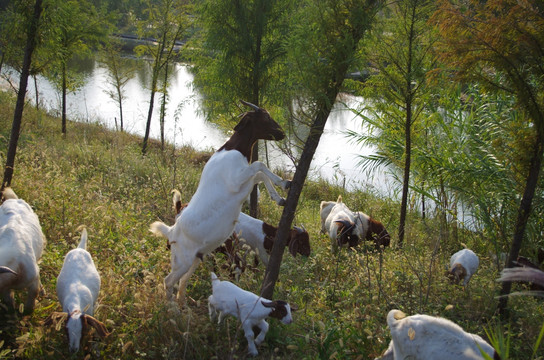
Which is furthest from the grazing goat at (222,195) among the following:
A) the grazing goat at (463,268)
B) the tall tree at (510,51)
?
the grazing goat at (463,268)

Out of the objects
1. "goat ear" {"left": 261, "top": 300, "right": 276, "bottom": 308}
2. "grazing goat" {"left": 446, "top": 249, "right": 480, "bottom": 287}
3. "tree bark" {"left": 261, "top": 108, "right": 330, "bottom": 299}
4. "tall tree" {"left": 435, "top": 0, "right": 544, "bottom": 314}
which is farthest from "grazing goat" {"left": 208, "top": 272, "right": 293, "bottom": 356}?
"grazing goat" {"left": 446, "top": 249, "right": 480, "bottom": 287}

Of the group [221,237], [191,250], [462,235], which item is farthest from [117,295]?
[462,235]

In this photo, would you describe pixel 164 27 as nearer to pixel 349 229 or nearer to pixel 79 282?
pixel 349 229

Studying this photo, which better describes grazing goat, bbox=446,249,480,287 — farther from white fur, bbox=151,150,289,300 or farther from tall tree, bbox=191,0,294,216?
tall tree, bbox=191,0,294,216

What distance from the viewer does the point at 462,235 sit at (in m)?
8.66

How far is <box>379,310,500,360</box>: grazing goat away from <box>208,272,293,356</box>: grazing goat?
98 centimetres

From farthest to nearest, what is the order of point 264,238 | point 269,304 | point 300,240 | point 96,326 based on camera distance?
1. point 300,240
2. point 264,238
3. point 269,304
4. point 96,326

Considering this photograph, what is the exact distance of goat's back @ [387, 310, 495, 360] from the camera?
324 cm

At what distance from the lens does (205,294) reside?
5211mm

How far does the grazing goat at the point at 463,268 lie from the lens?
18.4ft

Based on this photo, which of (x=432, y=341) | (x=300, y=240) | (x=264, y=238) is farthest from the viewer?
(x=300, y=240)

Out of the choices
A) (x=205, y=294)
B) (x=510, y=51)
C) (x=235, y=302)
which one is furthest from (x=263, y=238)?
(x=510, y=51)

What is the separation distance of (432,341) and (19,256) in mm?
3725

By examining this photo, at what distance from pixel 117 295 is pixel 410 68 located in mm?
5408
